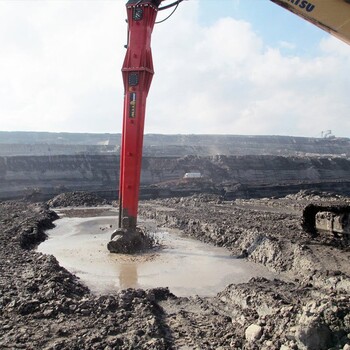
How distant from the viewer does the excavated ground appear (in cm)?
441

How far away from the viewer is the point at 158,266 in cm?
939

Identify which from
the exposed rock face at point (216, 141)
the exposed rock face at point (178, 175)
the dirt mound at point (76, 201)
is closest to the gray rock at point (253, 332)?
the dirt mound at point (76, 201)

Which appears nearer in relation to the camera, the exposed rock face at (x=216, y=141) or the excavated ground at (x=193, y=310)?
the excavated ground at (x=193, y=310)

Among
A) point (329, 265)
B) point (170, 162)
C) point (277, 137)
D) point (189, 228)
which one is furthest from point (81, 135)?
point (329, 265)

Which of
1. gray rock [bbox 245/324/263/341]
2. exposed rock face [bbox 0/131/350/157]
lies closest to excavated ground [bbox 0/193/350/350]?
gray rock [bbox 245/324/263/341]

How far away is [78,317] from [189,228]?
342 inches

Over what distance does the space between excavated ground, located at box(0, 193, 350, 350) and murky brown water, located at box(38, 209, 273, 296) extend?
1.97 feet

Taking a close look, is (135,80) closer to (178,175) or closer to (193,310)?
(193,310)

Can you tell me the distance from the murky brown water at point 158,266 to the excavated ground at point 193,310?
1.97 ft

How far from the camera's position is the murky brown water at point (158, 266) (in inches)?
319

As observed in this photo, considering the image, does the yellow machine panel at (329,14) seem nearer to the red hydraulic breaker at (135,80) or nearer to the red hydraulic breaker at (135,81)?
the red hydraulic breaker at (135,81)

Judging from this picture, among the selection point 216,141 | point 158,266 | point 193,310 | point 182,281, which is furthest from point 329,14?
point 216,141

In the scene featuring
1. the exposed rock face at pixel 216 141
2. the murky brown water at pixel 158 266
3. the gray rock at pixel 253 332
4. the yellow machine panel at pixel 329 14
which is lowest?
the murky brown water at pixel 158 266

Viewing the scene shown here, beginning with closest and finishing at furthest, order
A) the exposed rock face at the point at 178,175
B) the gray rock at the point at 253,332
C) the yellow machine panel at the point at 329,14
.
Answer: the gray rock at the point at 253,332
the yellow machine panel at the point at 329,14
the exposed rock face at the point at 178,175
